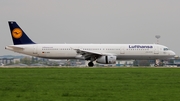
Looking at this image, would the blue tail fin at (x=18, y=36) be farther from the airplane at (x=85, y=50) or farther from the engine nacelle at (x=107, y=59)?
the engine nacelle at (x=107, y=59)

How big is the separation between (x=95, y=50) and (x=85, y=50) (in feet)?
5.01

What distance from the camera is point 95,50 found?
184 ft

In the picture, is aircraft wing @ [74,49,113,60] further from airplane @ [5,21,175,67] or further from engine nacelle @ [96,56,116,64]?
engine nacelle @ [96,56,116,64]

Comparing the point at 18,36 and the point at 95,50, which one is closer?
the point at 18,36

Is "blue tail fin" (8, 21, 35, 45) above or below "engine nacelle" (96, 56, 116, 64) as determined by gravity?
above

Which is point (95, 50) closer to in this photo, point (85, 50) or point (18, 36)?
point (85, 50)

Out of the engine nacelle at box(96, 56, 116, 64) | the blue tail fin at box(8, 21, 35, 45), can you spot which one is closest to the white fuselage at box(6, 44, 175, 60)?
the blue tail fin at box(8, 21, 35, 45)

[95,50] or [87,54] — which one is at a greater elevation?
[95,50]

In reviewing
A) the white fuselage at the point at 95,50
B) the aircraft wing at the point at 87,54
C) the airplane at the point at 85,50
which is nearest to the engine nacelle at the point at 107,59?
the airplane at the point at 85,50

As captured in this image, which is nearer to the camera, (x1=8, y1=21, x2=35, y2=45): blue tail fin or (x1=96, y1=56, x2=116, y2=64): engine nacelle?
(x1=96, y1=56, x2=116, y2=64): engine nacelle

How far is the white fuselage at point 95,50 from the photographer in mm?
55094

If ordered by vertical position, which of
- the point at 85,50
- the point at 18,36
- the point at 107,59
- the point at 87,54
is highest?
the point at 18,36

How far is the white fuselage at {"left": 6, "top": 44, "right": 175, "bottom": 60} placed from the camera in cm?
5509

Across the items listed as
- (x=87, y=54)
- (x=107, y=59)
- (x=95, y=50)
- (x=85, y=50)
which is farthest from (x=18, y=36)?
(x=107, y=59)
